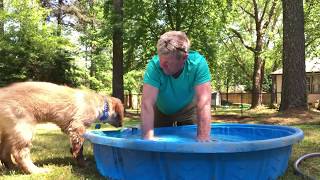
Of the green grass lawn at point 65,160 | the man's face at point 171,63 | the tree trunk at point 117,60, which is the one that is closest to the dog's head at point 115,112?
the green grass lawn at point 65,160

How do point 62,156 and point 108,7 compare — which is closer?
point 62,156

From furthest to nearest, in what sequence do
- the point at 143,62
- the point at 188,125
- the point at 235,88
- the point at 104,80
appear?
1. the point at 235,88
2. the point at 104,80
3. the point at 143,62
4. the point at 188,125

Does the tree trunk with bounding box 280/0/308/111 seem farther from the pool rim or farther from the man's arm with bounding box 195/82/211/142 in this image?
the pool rim

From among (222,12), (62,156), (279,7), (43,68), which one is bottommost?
(62,156)

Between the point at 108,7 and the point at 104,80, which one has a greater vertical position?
the point at 108,7

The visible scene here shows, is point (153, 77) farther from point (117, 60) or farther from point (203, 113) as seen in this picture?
point (117, 60)

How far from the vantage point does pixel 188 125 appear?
251 inches

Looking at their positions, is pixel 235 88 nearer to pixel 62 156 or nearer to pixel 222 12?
pixel 222 12

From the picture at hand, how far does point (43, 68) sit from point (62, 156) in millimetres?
16734

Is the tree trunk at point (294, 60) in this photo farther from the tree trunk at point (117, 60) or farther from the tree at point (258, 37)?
the tree at point (258, 37)

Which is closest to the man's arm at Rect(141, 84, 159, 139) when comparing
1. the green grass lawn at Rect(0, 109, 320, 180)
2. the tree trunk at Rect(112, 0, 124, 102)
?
the green grass lawn at Rect(0, 109, 320, 180)

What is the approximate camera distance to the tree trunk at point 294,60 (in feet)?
49.9

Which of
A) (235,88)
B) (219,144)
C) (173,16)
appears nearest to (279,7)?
(173,16)

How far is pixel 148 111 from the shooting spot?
4.98 metres
